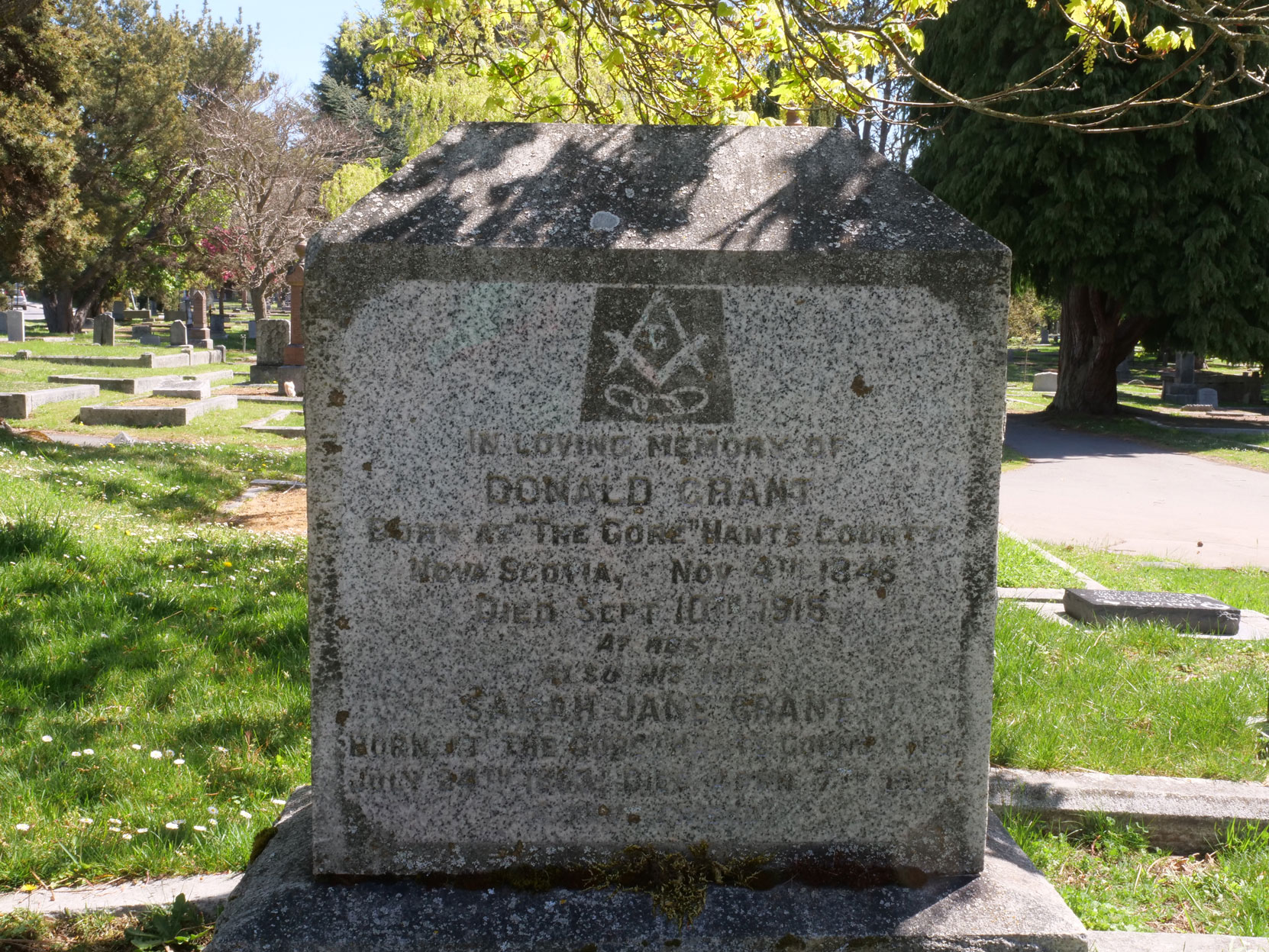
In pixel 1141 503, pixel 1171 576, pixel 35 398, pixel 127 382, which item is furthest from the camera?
pixel 127 382

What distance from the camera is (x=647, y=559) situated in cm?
231

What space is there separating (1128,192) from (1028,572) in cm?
1333

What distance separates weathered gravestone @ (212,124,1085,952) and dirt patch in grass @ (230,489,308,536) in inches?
205

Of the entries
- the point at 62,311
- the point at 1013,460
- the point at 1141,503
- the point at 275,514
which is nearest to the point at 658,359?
the point at 275,514

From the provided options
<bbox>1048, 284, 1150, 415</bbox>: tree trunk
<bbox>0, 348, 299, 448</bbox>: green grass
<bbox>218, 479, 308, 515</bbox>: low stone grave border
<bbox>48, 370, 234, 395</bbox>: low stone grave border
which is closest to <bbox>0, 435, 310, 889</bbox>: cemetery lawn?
<bbox>218, 479, 308, 515</bbox>: low stone grave border

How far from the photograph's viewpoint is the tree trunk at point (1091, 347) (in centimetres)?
2016

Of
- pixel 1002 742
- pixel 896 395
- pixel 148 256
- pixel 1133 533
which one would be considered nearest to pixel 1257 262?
pixel 1133 533

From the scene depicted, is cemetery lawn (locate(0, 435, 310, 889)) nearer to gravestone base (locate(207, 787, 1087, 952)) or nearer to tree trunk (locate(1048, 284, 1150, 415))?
gravestone base (locate(207, 787, 1087, 952))

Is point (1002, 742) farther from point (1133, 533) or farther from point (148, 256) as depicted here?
point (148, 256)

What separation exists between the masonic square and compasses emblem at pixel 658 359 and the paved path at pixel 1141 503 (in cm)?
780

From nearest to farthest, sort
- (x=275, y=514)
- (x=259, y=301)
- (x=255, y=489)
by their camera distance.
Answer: (x=275, y=514) → (x=255, y=489) → (x=259, y=301)

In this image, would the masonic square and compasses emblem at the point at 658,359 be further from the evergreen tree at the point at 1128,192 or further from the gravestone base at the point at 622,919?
the evergreen tree at the point at 1128,192

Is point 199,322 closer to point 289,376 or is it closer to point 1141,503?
point 289,376

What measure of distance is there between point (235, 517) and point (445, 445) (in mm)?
6268
